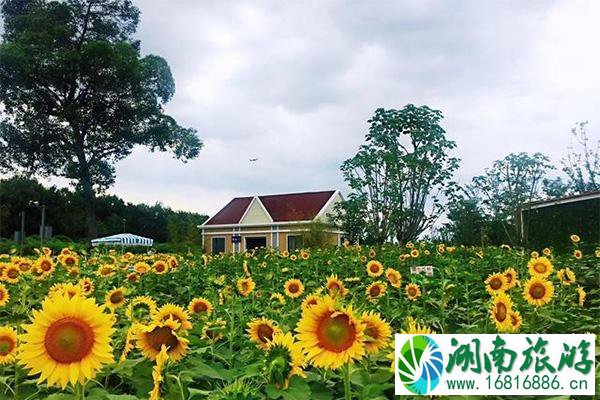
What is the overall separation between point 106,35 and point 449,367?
995cm

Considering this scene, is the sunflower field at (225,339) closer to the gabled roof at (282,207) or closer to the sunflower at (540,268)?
the sunflower at (540,268)

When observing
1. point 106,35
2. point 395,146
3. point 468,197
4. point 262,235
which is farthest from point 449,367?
point 262,235

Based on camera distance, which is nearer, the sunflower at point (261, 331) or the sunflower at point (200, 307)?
the sunflower at point (261, 331)

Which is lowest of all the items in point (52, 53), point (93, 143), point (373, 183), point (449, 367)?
point (449, 367)

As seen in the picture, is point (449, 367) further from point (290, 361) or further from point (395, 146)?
point (395, 146)

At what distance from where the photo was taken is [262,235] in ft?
79.5

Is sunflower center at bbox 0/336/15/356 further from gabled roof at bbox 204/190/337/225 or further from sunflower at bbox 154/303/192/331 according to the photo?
gabled roof at bbox 204/190/337/225

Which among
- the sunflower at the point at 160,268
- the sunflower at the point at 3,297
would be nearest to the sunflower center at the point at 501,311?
the sunflower at the point at 3,297

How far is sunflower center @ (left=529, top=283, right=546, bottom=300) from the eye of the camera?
2.00m

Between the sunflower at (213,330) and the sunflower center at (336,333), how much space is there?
456 mm

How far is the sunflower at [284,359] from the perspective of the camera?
41.5 inches

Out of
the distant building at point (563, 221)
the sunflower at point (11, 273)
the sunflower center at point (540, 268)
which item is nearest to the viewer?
the sunflower center at point (540, 268)

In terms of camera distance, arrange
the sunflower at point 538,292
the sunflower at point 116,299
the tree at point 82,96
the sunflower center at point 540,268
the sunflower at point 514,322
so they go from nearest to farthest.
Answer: the sunflower at point 514,322
the sunflower at point 116,299
the sunflower at point 538,292
the sunflower center at point 540,268
the tree at point 82,96

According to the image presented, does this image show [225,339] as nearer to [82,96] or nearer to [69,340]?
[69,340]
